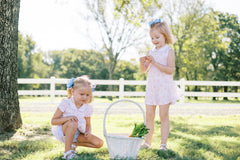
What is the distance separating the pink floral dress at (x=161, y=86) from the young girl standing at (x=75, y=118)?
0.89 metres

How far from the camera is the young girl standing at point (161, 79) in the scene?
359cm

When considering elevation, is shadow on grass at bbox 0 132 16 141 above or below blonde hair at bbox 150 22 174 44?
below

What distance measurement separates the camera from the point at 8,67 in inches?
177

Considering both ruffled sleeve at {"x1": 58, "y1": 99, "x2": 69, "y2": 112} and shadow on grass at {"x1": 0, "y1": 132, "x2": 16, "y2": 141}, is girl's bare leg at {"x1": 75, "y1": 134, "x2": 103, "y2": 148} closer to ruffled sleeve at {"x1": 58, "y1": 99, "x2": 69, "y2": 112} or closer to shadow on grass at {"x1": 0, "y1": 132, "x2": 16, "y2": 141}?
ruffled sleeve at {"x1": 58, "y1": 99, "x2": 69, "y2": 112}

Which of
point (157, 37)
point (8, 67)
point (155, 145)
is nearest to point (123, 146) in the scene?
point (155, 145)

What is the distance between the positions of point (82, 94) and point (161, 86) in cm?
108

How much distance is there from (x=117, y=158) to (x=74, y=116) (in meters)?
0.69

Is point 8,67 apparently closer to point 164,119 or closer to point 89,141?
point 89,141

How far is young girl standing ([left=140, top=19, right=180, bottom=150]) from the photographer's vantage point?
359 cm

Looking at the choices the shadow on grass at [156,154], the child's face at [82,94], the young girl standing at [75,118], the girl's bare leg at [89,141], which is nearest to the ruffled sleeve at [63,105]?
the young girl standing at [75,118]

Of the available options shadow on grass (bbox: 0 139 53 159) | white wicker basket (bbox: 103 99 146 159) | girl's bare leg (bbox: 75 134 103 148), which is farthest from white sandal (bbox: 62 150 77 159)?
shadow on grass (bbox: 0 139 53 159)

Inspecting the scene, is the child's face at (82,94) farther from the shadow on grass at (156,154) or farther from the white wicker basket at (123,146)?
the shadow on grass at (156,154)

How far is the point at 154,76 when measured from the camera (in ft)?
12.1

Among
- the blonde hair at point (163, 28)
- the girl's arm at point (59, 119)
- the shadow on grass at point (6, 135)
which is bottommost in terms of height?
the shadow on grass at point (6, 135)
